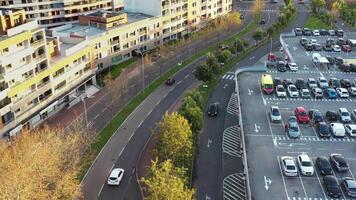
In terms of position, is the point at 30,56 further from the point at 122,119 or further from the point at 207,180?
the point at 207,180

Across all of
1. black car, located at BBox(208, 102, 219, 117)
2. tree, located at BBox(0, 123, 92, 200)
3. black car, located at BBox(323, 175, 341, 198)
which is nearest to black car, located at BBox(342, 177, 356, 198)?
black car, located at BBox(323, 175, 341, 198)

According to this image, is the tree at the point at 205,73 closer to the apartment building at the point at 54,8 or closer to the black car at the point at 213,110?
the black car at the point at 213,110

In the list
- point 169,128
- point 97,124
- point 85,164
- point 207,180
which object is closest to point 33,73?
point 97,124

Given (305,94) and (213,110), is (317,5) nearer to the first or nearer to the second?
(305,94)

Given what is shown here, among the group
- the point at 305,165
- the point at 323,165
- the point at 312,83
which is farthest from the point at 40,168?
the point at 312,83

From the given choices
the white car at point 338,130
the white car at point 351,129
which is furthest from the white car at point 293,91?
the white car at point 338,130

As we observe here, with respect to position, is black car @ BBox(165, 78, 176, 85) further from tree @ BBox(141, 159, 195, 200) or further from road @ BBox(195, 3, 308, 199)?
tree @ BBox(141, 159, 195, 200)
